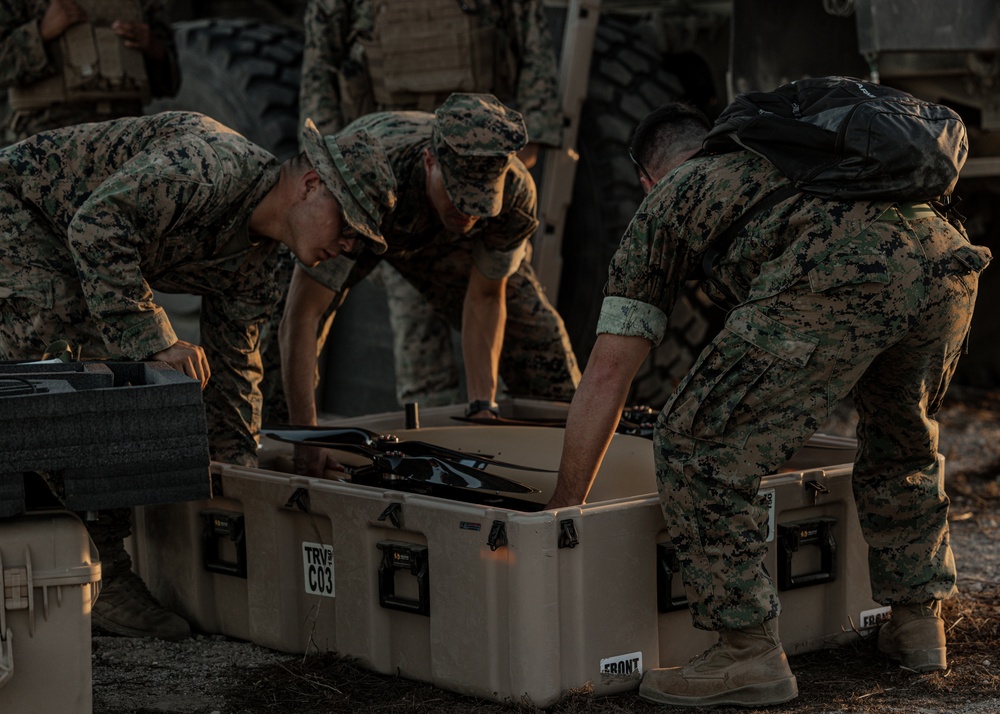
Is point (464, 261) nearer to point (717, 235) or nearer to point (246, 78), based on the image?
point (717, 235)

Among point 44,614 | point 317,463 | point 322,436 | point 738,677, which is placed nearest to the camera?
point 44,614

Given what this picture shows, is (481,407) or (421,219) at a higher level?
(421,219)

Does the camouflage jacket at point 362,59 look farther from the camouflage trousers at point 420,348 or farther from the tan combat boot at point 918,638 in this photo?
the tan combat boot at point 918,638

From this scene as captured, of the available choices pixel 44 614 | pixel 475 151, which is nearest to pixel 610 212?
pixel 475 151

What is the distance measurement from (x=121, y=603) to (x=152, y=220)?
104 cm

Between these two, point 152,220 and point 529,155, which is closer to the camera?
point 152,220

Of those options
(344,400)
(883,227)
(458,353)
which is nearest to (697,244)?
(883,227)

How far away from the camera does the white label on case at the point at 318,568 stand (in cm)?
352

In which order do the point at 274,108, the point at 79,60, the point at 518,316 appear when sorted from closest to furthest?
the point at 518,316
the point at 79,60
the point at 274,108

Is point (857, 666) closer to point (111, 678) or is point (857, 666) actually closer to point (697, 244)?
point (697, 244)

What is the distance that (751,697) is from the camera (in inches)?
125

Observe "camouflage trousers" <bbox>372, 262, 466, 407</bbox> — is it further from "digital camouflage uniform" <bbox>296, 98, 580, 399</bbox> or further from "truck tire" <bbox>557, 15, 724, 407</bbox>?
"truck tire" <bbox>557, 15, 724, 407</bbox>

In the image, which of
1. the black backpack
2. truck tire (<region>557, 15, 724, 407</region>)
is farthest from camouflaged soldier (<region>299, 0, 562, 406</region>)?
the black backpack

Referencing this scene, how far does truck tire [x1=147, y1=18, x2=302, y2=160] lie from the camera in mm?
6469
